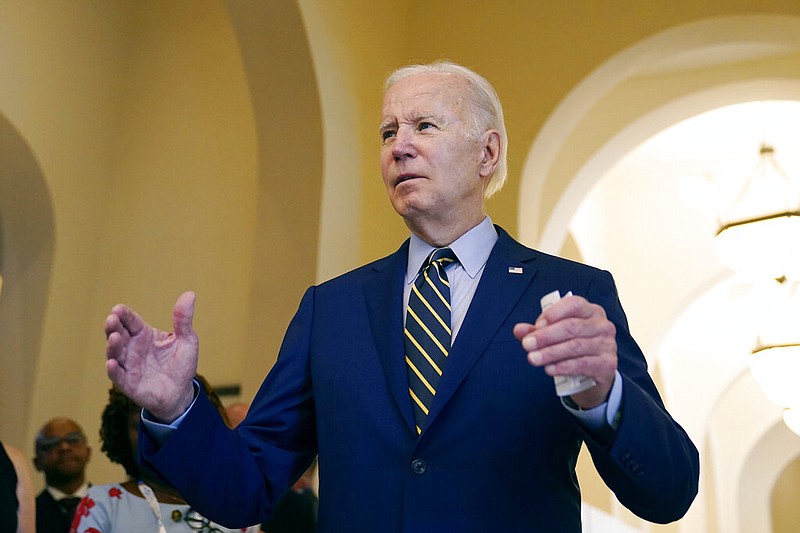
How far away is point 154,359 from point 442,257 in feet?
2.07

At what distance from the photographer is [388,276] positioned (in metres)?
2.08

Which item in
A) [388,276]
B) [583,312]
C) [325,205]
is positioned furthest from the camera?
[325,205]

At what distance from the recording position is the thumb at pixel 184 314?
5.32 ft

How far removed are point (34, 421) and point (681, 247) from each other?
6.69 meters

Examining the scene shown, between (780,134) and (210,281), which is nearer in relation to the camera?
(210,281)

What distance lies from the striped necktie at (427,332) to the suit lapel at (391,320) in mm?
19

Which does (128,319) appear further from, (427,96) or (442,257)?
(427,96)

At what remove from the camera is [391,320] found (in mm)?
1947

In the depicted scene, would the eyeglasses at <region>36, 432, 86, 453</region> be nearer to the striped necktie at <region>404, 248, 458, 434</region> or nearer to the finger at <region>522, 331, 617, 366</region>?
the striped necktie at <region>404, 248, 458, 434</region>

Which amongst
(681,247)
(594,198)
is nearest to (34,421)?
(594,198)

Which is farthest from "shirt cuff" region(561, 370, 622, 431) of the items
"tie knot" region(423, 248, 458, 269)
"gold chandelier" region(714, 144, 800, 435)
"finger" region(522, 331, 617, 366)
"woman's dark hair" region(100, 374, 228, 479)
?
"gold chandelier" region(714, 144, 800, 435)

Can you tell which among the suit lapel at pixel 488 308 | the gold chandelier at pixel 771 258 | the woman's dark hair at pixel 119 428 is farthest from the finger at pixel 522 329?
the gold chandelier at pixel 771 258

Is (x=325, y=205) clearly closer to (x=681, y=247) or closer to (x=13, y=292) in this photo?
(x=13, y=292)

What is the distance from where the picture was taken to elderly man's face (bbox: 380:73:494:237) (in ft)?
6.82
